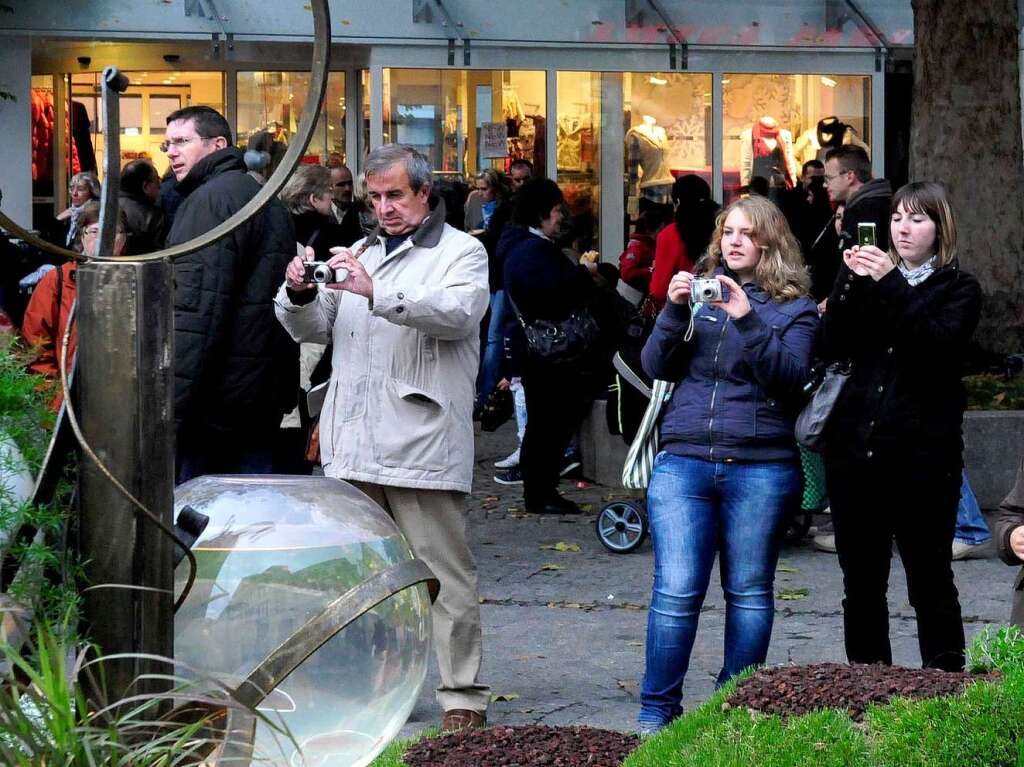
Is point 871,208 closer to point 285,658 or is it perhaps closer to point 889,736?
point 889,736

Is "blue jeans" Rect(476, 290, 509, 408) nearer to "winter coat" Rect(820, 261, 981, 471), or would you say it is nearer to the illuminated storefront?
the illuminated storefront

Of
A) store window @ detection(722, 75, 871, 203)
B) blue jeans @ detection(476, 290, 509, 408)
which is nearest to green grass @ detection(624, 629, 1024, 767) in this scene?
blue jeans @ detection(476, 290, 509, 408)

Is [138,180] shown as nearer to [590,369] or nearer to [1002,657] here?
[590,369]

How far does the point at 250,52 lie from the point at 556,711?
511 inches

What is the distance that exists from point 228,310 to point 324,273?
38.8 inches

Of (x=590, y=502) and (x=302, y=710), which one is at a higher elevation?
(x=302, y=710)

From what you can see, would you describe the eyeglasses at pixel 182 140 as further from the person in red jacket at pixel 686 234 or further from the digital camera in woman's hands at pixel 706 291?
the person in red jacket at pixel 686 234

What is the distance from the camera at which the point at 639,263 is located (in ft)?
43.7

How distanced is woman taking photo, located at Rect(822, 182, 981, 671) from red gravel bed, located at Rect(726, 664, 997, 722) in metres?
1.74

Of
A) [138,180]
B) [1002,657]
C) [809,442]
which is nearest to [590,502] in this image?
[138,180]

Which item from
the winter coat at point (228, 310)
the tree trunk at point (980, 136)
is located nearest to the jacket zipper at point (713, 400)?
the winter coat at point (228, 310)

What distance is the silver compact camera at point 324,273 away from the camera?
456cm

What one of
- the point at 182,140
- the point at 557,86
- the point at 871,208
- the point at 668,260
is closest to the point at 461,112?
the point at 557,86

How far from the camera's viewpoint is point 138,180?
6.94 meters
